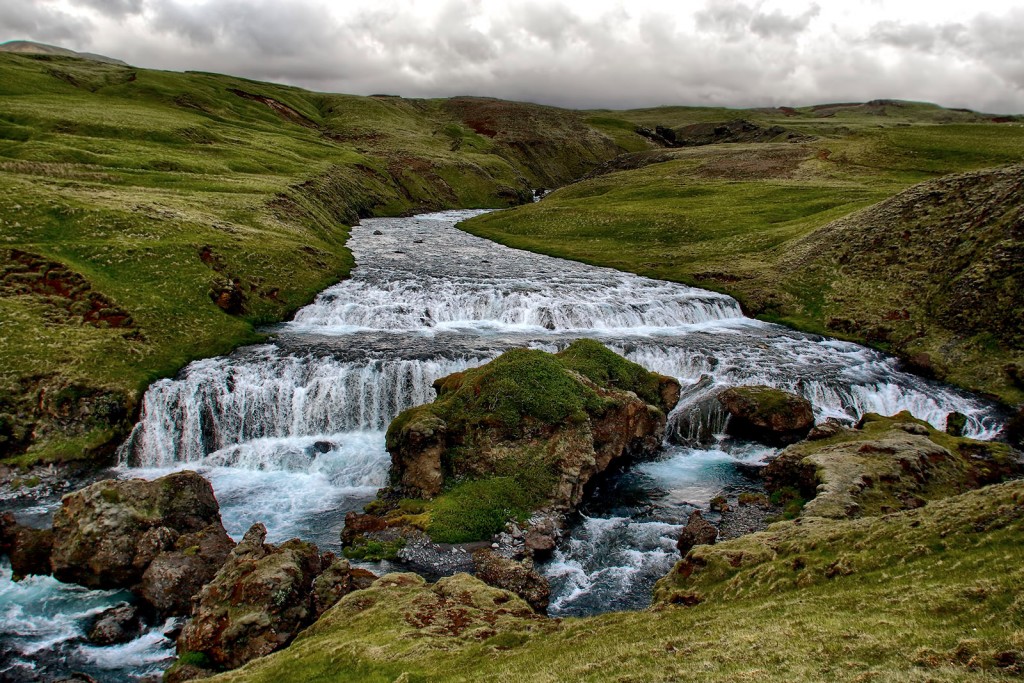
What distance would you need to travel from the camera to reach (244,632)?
17141 millimetres

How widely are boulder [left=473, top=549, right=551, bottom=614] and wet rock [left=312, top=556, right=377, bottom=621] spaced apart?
Result: 403cm

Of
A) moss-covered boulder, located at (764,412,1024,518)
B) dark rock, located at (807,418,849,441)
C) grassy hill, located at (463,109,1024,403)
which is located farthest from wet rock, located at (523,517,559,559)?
grassy hill, located at (463,109,1024,403)

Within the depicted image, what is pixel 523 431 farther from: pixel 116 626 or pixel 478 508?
pixel 116 626

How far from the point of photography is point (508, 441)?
28.7 metres

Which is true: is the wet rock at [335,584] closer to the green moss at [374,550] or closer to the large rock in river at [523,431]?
the green moss at [374,550]

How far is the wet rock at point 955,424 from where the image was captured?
36.0 meters

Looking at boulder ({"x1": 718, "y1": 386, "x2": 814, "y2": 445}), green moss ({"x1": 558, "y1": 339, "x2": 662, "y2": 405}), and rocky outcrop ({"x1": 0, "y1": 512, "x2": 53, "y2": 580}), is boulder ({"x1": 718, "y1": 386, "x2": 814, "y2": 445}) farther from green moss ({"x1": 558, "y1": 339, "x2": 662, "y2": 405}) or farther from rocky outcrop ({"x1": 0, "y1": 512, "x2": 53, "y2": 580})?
rocky outcrop ({"x1": 0, "y1": 512, "x2": 53, "y2": 580})

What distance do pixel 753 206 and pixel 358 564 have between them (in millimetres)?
94267

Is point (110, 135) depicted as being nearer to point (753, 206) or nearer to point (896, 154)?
point (753, 206)

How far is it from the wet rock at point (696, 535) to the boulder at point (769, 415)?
12991mm

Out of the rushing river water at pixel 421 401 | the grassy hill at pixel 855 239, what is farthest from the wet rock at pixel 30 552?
the grassy hill at pixel 855 239

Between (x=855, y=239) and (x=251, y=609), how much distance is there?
6835cm

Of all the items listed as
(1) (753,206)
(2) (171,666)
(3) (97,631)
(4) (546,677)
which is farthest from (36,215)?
(1) (753,206)

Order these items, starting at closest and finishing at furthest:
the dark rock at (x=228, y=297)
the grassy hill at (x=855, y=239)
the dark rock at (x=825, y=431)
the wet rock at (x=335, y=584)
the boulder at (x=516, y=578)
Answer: the wet rock at (x=335, y=584), the boulder at (x=516, y=578), the dark rock at (x=825, y=431), the grassy hill at (x=855, y=239), the dark rock at (x=228, y=297)
